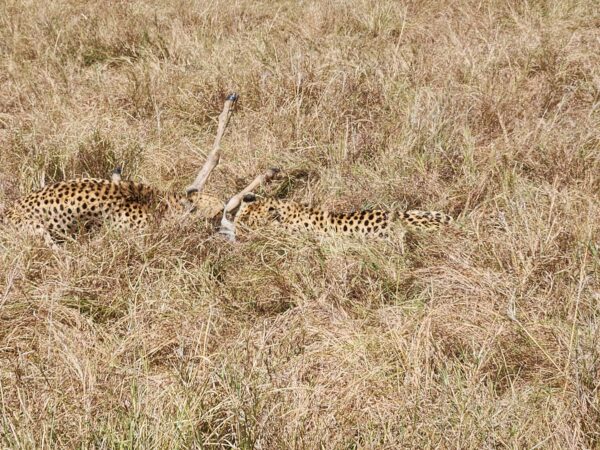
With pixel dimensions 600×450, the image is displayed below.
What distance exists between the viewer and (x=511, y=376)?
2822 millimetres

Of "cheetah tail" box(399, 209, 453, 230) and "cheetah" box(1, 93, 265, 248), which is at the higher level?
"cheetah" box(1, 93, 265, 248)

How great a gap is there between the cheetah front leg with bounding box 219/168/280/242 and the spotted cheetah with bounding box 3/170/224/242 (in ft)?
0.28

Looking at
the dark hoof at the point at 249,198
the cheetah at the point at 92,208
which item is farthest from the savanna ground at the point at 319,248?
the dark hoof at the point at 249,198

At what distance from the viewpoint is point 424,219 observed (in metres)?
3.98

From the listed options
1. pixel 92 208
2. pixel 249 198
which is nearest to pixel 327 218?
pixel 249 198

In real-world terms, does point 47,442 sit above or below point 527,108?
above

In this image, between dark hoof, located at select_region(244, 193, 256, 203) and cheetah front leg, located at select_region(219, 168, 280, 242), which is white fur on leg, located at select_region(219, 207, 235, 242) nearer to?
cheetah front leg, located at select_region(219, 168, 280, 242)

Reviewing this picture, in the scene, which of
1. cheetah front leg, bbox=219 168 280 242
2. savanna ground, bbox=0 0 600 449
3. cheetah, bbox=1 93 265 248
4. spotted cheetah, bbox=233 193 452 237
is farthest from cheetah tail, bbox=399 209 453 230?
cheetah, bbox=1 93 265 248

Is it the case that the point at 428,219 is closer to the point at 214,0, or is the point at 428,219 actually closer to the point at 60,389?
the point at 60,389

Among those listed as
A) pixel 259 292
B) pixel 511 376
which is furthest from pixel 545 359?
pixel 259 292

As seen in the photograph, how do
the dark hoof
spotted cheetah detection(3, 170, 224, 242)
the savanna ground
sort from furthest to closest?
the dark hoof < spotted cheetah detection(3, 170, 224, 242) < the savanna ground

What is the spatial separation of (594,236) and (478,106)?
1.76 metres

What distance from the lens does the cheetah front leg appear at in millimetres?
4070

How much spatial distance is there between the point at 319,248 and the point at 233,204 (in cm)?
70
